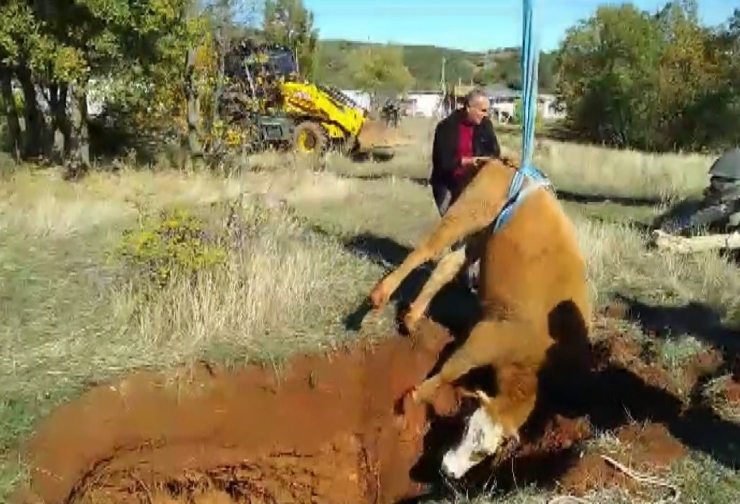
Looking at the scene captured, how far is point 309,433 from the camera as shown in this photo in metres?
7.94

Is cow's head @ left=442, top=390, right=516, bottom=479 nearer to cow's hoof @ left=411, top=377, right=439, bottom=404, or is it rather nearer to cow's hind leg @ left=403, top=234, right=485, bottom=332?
cow's hoof @ left=411, top=377, right=439, bottom=404

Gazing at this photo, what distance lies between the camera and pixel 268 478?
7.66 metres

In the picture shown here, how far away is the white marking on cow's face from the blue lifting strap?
1.44 m

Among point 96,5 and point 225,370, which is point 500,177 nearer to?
point 225,370

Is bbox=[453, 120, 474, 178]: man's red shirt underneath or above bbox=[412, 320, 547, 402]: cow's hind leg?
above

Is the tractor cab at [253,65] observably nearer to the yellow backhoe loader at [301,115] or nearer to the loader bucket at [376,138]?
the yellow backhoe loader at [301,115]

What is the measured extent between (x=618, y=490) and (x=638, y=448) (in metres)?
0.92

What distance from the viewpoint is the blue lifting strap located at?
20.1ft

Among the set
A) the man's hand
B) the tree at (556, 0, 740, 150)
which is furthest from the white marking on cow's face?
the tree at (556, 0, 740, 150)

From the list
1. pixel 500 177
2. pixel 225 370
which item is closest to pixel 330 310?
pixel 225 370

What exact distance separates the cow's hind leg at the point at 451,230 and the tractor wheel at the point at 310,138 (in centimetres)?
1655

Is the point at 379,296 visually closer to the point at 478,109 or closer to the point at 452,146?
the point at 452,146

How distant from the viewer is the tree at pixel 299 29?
1315 inches

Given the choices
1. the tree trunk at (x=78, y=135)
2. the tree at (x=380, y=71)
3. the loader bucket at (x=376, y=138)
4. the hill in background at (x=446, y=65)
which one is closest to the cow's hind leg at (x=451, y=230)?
the tree trunk at (x=78, y=135)
